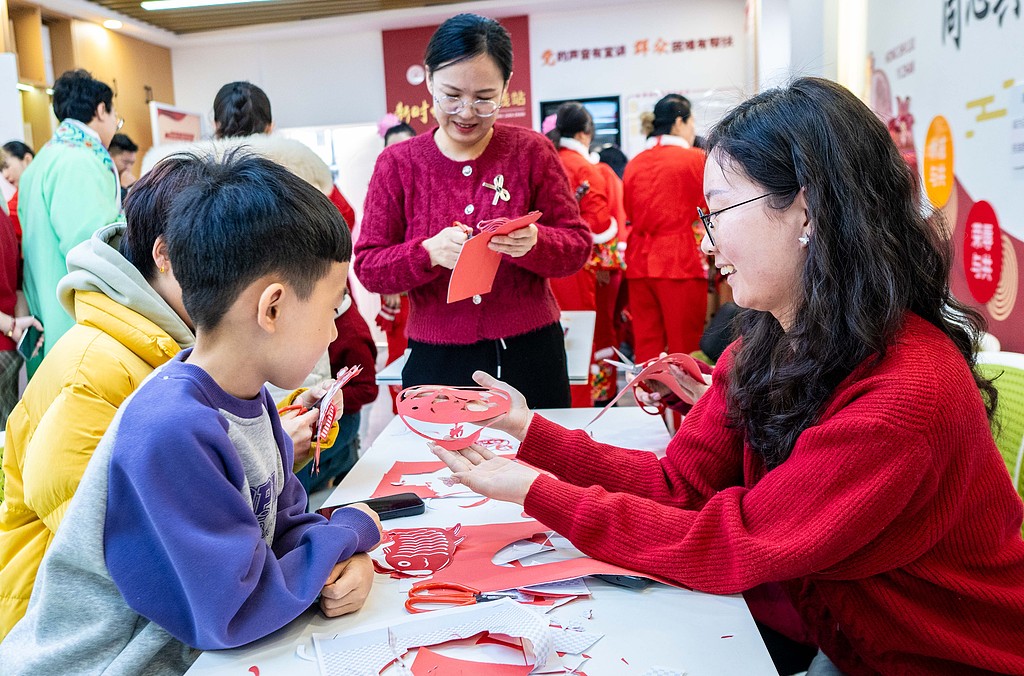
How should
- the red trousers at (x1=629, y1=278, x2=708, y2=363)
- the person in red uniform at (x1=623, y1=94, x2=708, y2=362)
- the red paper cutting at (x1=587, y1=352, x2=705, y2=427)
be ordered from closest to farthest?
the red paper cutting at (x1=587, y1=352, x2=705, y2=427), the person in red uniform at (x1=623, y1=94, x2=708, y2=362), the red trousers at (x1=629, y1=278, x2=708, y2=363)

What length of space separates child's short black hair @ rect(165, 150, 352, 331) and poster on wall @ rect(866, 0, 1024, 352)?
5.01 ft

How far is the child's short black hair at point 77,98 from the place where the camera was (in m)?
3.19

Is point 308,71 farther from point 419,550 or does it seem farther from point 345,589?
point 345,589

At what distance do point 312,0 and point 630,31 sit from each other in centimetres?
295

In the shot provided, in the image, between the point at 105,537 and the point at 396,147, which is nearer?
the point at 105,537

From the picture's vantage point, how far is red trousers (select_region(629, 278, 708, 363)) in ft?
15.7

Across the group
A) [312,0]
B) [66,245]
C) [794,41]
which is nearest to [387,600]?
[66,245]

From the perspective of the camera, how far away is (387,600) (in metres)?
1.06

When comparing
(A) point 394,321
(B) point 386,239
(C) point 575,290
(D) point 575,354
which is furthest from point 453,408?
(C) point 575,290

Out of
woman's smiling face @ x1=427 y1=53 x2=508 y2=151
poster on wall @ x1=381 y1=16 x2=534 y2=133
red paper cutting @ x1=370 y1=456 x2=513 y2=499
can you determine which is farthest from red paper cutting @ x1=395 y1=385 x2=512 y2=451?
poster on wall @ x1=381 y1=16 x2=534 y2=133

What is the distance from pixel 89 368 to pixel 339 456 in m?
1.12

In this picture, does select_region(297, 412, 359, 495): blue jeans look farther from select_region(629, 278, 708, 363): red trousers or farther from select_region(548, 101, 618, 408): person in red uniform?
select_region(629, 278, 708, 363): red trousers

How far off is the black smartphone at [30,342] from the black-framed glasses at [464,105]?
85.8 inches

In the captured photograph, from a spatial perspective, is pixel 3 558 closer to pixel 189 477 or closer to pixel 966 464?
pixel 189 477
